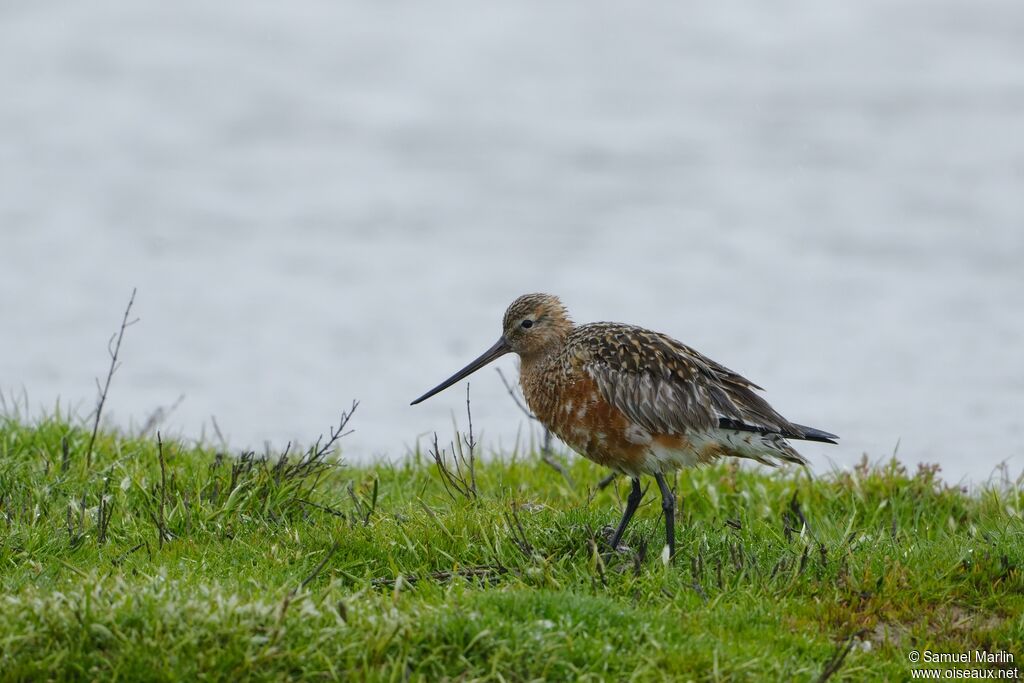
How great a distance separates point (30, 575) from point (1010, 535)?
5.29 metres

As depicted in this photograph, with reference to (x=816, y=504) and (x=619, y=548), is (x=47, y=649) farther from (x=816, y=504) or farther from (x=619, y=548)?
(x=816, y=504)

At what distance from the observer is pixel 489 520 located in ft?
23.7

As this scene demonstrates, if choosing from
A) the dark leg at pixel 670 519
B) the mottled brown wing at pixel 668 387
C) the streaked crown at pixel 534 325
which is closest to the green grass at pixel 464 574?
the dark leg at pixel 670 519

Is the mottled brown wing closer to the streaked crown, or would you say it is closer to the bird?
the bird

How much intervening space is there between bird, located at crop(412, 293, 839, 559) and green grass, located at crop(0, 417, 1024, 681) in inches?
16.3

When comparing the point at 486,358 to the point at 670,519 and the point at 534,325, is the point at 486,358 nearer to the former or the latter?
the point at 534,325

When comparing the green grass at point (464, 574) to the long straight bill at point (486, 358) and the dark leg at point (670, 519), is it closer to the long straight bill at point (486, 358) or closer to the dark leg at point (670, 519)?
the dark leg at point (670, 519)

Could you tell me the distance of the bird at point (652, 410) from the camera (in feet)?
24.6

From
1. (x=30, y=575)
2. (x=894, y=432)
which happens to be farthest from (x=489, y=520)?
(x=894, y=432)

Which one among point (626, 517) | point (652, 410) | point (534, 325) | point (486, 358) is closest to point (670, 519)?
point (626, 517)

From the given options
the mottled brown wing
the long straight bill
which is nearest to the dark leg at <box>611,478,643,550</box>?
the mottled brown wing

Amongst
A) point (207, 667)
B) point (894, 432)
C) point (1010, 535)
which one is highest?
point (894, 432)

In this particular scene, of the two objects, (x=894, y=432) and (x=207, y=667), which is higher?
(x=894, y=432)

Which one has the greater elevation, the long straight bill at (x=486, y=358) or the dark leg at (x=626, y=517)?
the long straight bill at (x=486, y=358)
